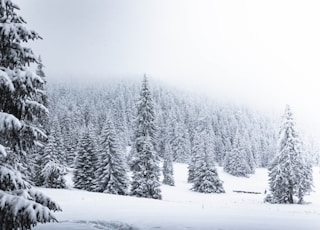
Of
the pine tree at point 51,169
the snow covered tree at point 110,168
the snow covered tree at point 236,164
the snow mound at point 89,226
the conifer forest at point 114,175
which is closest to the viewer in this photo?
the conifer forest at point 114,175

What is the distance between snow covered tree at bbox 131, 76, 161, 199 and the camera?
121ft

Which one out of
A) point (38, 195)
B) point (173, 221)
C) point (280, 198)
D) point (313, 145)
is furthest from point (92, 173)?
point (313, 145)

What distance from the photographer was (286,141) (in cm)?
4188

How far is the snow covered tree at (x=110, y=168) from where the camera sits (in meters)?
41.3

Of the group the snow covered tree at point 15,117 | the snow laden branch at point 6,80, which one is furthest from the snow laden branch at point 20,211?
the snow laden branch at point 6,80

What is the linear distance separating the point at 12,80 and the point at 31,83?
402mm

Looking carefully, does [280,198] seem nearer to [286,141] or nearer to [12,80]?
[286,141]

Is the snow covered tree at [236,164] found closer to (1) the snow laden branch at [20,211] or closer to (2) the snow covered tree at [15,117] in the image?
(2) the snow covered tree at [15,117]

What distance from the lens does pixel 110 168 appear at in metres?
41.7

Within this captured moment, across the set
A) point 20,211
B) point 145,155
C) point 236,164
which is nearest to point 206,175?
point 145,155

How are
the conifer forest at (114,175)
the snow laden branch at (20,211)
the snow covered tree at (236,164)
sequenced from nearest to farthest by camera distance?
the snow laden branch at (20,211) < the conifer forest at (114,175) < the snow covered tree at (236,164)

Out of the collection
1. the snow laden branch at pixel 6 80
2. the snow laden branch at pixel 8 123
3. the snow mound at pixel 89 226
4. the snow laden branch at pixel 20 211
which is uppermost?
the snow laden branch at pixel 6 80

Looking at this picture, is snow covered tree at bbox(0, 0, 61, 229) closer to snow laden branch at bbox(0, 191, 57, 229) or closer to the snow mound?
snow laden branch at bbox(0, 191, 57, 229)

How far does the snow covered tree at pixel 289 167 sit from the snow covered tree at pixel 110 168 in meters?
19.4
